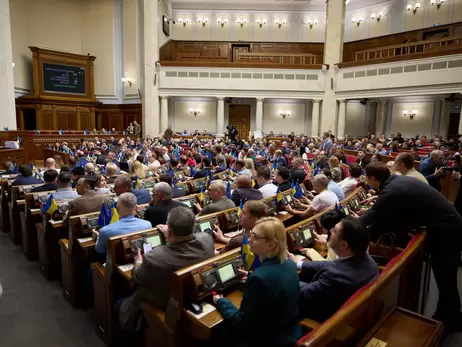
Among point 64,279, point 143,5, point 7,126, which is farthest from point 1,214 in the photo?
point 143,5

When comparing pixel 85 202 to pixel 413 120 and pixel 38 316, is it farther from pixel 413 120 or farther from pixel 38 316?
pixel 413 120

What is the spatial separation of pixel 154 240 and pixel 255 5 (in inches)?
907

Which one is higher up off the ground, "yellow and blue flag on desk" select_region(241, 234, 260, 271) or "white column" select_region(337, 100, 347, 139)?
"white column" select_region(337, 100, 347, 139)

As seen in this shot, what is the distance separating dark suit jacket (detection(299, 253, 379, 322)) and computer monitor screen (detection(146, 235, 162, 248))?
1.45m

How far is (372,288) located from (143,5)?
19.4 meters

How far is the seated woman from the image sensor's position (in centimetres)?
185

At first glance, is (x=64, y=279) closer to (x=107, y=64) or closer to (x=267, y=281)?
(x=267, y=281)

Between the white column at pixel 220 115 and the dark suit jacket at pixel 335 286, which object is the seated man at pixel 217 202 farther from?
the white column at pixel 220 115

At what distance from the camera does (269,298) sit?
1.84 meters

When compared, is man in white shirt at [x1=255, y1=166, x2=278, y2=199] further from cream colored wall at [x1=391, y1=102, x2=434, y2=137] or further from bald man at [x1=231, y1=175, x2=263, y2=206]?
cream colored wall at [x1=391, y1=102, x2=434, y2=137]

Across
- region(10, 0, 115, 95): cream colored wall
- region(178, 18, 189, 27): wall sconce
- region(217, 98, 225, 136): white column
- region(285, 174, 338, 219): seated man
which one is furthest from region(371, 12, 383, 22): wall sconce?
region(285, 174, 338, 219): seated man

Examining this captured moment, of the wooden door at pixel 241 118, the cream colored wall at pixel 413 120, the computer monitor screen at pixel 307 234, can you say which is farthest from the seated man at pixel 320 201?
the wooden door at pixel 241 118

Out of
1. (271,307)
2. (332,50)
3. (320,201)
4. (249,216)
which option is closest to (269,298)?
(271,307)

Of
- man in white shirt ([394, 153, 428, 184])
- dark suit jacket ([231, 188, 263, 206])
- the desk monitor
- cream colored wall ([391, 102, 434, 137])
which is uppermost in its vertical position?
cream colored wall ([391, 102, 434, 137])
